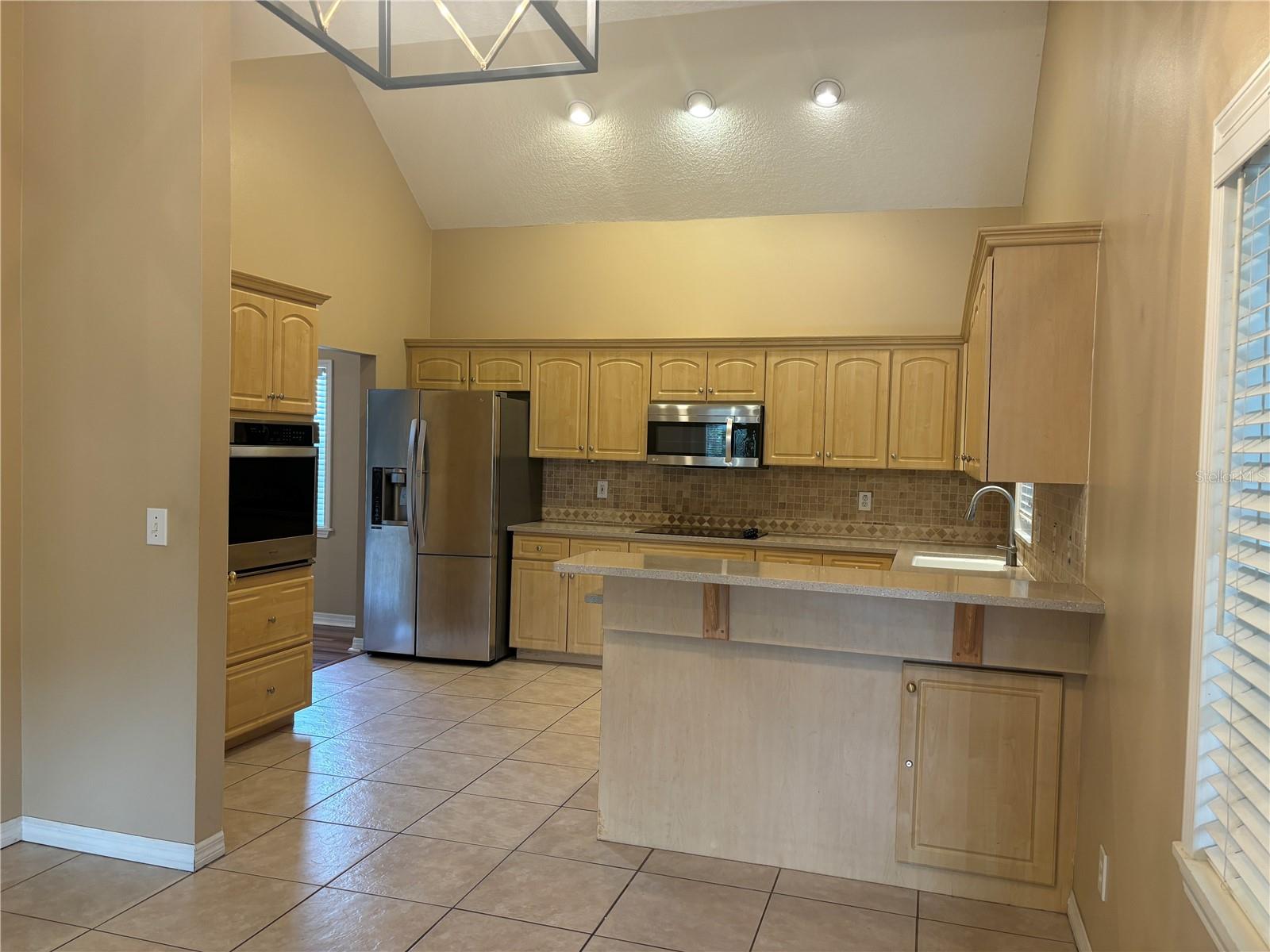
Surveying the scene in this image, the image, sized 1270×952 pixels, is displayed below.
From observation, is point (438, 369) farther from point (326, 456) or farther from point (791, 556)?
point (791, 556)

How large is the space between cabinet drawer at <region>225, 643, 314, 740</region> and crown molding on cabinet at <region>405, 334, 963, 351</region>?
2.59 m

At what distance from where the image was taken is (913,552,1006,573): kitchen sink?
456 cm

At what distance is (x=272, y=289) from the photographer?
421 cm

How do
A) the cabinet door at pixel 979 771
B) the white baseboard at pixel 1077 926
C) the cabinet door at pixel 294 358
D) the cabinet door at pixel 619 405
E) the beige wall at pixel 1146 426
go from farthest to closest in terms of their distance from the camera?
the cabinet door at pixel 619 405 < the cabinet door at pixel 294 358 < the cabinet door at pixel 979 771 < the white baseboard at pixel 1077 926 < the beige wall at pixel 1146 426

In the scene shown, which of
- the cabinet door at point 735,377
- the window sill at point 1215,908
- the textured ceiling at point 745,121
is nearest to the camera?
the window sill at point 1215,908

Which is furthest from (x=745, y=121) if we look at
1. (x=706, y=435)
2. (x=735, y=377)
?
(x=706, y=435)

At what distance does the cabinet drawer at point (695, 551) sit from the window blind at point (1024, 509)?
1552 mm

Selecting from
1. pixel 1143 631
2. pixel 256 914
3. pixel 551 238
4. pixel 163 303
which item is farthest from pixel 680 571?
pixel 551 238

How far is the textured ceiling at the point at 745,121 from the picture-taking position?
189 inches

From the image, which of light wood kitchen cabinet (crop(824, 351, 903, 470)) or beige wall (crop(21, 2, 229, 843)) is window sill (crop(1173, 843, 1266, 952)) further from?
light wood kitchen cabinet (crop(824, 351, 903, 470))

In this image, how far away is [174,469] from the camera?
9.83ft

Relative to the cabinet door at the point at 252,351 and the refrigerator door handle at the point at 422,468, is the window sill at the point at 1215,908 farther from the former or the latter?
the refrigerator door handle at the point at 422,468

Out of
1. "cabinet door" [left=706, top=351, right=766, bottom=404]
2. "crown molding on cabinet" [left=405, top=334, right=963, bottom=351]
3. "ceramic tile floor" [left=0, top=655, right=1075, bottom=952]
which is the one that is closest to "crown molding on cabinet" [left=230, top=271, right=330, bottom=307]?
"crown molding on cabinet" [left=405, top=334, right=963, bottom=351]

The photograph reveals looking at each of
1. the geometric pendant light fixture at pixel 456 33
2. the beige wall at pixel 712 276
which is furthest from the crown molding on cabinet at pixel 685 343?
the geometric pendant light fixture at pixel 456 33
